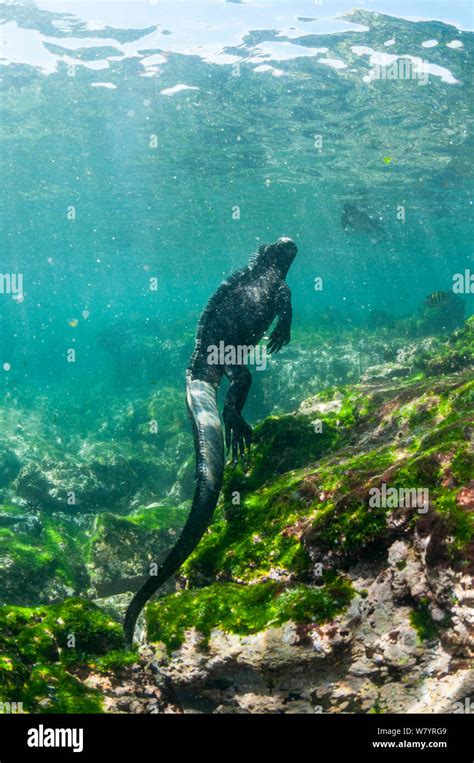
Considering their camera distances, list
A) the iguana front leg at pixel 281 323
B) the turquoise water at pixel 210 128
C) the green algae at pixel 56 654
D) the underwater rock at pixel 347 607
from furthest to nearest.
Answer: the turquoise water at pixel 210 128 < the iguana front leg at pixel 281 323 < the green algae at pixel 56 654 < the underwater rock at pixel 347 607

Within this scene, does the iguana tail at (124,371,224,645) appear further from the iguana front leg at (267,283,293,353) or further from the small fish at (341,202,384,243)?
the small fish at (341,202,384,243)

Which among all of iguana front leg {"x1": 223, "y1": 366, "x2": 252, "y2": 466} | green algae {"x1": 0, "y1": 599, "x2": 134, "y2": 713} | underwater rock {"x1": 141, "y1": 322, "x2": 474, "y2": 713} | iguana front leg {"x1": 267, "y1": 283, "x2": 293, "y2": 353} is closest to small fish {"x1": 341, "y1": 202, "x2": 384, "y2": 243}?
iguana front leg {"x1": 267, "y1": 283, "x2": 293, "y2": 353}

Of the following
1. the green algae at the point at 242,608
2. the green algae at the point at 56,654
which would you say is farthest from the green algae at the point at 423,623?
the green algae at the point at 56,654

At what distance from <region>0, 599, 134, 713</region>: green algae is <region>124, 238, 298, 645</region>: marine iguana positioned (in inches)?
14.4

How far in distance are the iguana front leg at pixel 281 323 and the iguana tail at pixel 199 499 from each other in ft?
7.29

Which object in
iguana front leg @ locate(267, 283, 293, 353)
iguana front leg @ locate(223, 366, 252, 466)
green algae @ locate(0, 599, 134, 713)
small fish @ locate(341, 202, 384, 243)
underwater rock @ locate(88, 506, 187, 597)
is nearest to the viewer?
green algae @ locate(0, 599, 134, 713)

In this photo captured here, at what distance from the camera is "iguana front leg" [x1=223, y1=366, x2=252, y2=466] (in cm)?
565

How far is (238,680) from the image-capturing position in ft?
10.5

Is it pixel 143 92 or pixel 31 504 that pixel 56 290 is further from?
pixel 31 504

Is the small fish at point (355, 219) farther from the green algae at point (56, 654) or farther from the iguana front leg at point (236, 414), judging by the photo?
the green algae at point (56, 654)

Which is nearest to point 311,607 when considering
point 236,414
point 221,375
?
point 236,414

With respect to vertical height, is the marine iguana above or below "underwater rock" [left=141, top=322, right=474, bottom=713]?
above

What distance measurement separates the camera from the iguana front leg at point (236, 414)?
18.5ft

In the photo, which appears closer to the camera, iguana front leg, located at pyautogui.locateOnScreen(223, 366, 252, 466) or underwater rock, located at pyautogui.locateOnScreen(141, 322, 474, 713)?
underwater rock, located at pyautogui.locateOnScreen(141, 322, 474, 713)
